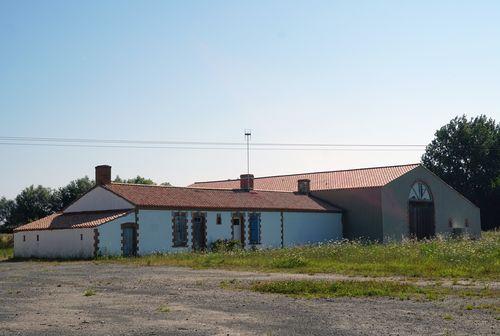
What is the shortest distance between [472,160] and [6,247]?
51.3 m

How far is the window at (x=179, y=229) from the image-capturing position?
3881 cm

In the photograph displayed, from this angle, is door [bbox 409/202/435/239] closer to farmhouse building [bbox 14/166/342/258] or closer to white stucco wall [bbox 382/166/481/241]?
white stucco wall [bbox 382/166/481/241]

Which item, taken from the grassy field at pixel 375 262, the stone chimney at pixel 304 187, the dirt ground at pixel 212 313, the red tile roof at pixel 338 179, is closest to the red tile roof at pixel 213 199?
the stone chimney at pixel 304 187

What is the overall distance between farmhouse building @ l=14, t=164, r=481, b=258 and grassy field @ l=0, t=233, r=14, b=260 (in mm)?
2408

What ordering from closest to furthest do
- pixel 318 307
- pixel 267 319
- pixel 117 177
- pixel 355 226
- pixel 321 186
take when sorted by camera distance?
pixel 267 319
pixel 318 307
pixel 355 226
pixel 321 186
pixel 117 177

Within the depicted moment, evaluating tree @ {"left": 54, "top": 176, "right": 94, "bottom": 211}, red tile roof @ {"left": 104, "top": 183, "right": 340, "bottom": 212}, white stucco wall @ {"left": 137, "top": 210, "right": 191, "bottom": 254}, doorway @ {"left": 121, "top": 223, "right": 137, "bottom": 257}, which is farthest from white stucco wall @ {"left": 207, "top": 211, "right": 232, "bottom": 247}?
tree @ {"left": 54, "top": 176, "right": 94, "bottom": 211}

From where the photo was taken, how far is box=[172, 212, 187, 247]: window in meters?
38.8

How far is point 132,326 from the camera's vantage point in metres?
11.4

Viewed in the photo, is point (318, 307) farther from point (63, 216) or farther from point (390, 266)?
point (63, 216)

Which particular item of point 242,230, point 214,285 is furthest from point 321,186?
point 214,285

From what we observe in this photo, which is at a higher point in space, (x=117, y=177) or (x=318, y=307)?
(x=117, y=177)

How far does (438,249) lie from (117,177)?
202 ft

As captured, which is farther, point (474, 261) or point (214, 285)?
point (474, 261)

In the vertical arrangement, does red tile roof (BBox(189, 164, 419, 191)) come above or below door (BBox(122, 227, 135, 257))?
above
